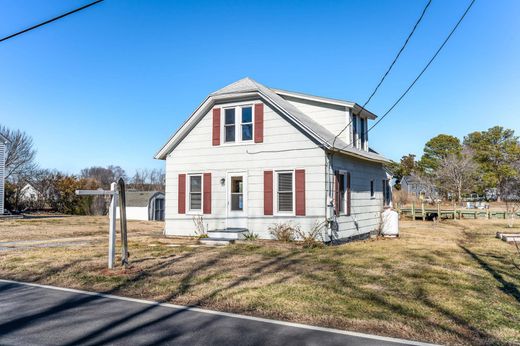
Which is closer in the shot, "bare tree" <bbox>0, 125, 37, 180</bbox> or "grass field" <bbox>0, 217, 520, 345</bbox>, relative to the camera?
"grass field" <bbox>0, 217, 520, 345</bbox>

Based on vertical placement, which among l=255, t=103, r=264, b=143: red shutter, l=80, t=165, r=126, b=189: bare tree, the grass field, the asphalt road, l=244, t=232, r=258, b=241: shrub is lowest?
the asphalt road

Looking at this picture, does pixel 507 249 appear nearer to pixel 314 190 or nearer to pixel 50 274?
pixel 314 190

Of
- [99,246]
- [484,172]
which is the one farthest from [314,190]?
[484,172]

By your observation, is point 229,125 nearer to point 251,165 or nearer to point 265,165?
point 251,165

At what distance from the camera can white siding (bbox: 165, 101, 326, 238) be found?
1412cm

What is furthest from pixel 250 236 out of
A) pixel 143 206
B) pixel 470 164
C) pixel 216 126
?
pixel 470 164

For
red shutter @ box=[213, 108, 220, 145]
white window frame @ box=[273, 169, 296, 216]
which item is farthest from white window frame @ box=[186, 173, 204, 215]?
white window frame @ box=[273, 169, 296, 216]

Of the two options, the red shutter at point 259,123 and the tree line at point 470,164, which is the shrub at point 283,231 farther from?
the tree line at point 470,164

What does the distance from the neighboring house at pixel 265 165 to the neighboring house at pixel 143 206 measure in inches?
1016

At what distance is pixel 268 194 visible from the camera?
14.8 meters

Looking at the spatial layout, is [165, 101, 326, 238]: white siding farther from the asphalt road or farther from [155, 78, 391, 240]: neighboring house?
the asphalt road

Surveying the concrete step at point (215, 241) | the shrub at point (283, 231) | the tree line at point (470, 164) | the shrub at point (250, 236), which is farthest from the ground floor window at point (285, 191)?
the tree line at point (470, 164)

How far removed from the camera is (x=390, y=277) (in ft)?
27.2

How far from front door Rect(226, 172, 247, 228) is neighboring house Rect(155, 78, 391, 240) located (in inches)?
1.5
